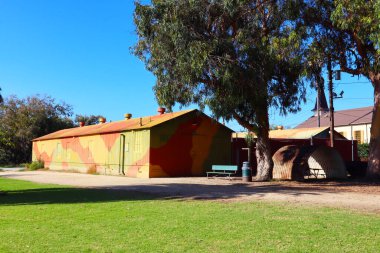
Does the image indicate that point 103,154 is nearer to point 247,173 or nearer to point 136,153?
point 136,153

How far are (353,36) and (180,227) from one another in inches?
600

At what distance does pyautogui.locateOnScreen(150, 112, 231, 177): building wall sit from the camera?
87.4ft

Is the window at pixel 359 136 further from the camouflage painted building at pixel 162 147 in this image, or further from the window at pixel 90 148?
the window at pixel 90 148

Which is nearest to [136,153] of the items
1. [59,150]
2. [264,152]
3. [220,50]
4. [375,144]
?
[264,152]

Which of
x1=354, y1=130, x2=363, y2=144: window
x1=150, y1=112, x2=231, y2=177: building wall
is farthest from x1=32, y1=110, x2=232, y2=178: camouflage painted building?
x1=354, y1=130, x2=363, y2=144: window

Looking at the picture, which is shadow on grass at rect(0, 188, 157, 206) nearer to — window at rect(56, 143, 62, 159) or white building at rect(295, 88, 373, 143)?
window at rect(56, 143, 62, 159)

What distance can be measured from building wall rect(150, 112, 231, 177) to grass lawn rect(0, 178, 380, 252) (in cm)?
1363

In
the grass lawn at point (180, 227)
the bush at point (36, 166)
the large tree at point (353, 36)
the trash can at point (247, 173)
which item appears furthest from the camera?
the bush at point (36, 166)

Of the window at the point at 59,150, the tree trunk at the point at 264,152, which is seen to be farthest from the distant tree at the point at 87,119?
the tree trunk at the point at 264,152

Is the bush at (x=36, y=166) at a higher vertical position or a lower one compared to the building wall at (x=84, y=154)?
lower

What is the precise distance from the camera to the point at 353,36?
20203 mm

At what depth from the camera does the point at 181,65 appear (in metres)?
19.2

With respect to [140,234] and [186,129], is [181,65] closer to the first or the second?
[186,129]

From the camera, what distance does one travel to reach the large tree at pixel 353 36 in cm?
1670
